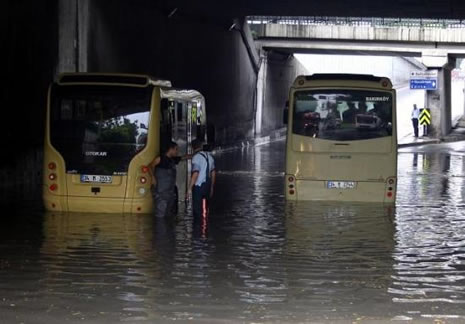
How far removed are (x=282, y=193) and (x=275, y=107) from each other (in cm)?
3277

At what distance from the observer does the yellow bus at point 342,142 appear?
1738cm

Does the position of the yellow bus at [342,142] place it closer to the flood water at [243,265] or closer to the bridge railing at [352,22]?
the flood water at [243,265]

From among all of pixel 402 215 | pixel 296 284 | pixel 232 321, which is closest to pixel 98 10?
pixel 402 215

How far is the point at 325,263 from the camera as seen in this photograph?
11.4 meters

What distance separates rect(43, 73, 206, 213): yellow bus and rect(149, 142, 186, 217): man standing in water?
213mm

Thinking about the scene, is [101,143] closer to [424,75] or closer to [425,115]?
[424,75]

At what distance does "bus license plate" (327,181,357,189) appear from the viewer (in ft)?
57.2

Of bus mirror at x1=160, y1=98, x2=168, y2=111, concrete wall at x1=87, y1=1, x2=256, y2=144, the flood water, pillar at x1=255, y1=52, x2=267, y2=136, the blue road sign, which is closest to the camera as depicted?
the flood water

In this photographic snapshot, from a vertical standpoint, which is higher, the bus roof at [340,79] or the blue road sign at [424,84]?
the blue road sign at [424,84]

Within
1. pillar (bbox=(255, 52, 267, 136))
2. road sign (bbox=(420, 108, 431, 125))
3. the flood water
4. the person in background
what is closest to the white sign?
road sign (bbox=(420, 108, 431, 125))

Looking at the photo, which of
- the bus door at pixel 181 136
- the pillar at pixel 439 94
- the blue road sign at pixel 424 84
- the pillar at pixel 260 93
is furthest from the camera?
the pillar at pixel 439 94

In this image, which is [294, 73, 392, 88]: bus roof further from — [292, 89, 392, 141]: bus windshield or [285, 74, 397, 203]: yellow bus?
[292, 89, 392, 141]: bus windshield

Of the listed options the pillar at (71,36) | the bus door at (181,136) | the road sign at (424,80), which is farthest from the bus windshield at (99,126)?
the road sign at (424,80)

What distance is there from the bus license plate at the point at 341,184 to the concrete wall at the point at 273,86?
31.4 m
